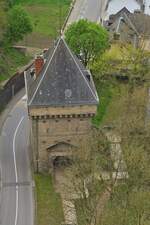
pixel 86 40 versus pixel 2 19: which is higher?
pixel 2 19

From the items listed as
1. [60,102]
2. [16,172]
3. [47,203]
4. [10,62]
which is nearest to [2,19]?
[10,62]

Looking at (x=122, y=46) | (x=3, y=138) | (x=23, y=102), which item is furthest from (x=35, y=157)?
(x=122, y=46)

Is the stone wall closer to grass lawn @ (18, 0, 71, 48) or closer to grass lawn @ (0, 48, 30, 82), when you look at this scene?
grass lawn @ (0, 48, 30, 82)

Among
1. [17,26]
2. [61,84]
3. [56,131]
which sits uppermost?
[17,26]

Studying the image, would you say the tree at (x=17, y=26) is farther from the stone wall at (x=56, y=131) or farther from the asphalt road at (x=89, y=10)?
the stone wall at (x=56, y=131)

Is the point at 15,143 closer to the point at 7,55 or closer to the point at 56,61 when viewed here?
the point at 56,61

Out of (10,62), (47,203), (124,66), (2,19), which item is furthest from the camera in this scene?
(10,62)

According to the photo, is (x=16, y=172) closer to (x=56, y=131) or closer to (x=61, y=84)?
(x=56, y=131)

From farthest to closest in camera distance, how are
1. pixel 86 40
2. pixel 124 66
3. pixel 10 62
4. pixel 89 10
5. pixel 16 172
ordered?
pixel 89 10, pixel 10 62, pixel 124 66, pixel 86 40, pixel 16 172
